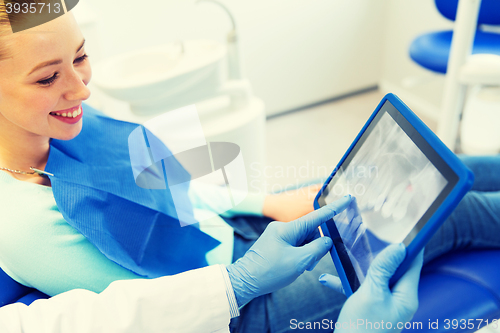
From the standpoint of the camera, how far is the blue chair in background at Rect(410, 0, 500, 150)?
125 centimetres

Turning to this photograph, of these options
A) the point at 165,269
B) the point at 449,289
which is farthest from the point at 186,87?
the point at 449,289

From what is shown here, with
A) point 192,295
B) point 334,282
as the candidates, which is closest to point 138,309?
point 192,295

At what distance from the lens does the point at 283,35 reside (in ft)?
7.53

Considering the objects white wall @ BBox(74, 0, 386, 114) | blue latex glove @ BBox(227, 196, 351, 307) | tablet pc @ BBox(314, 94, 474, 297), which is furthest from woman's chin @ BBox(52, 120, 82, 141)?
white wall @ BBox(74, 0, 386, 114)

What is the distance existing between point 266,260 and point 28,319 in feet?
1.30

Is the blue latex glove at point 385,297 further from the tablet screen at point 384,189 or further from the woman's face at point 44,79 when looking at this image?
the woman's face at point 44,79

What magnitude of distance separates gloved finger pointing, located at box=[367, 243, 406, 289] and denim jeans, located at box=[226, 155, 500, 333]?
0.76 ft

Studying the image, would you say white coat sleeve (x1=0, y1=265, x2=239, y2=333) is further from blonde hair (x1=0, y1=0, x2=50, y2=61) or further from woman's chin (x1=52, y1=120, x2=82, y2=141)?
blonde hair (x1=0, y1=0, x2=50, y2=61)

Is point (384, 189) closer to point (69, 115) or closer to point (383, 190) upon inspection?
point (383, 190)

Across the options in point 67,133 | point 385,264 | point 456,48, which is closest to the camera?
point 385,264

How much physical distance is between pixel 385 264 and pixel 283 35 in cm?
208

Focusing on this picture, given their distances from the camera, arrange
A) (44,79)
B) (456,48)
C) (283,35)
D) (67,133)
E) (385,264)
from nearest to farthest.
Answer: (385,264) < (44,79) < (67,133) < (456,48) < (283,35)

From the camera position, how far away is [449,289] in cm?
72

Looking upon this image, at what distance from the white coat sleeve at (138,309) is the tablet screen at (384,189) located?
0.23 metres
